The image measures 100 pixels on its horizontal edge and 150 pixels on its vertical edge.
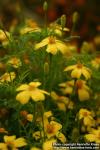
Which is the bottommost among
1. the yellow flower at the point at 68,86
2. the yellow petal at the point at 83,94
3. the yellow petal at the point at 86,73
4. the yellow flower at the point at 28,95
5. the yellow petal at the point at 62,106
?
the yellow petal at the point at 62,106

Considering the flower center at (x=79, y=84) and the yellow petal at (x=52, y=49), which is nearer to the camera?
the yellow petal at (x=52, y=49)

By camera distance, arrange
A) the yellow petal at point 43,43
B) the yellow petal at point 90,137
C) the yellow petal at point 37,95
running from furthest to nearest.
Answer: the yellow petal at point 43,43 < the yellow petal at point 90,137 < the yellow petal at point 37,95

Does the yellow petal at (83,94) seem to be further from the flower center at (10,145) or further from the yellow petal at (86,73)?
the flower center at (10,145)

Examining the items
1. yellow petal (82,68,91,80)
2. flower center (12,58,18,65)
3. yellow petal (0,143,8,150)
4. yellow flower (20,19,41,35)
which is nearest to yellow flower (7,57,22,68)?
flower center (12,58,18,65)

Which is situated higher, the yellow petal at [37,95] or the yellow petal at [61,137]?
the yellow petal at [37,95]

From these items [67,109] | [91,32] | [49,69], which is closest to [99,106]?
[67,109]

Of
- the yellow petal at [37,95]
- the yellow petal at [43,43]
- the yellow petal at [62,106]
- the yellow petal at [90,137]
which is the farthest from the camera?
the yellow petal at [62,106]

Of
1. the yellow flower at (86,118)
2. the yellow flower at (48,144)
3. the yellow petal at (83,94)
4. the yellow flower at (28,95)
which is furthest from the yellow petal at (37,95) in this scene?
the yellow petal at (83,94)

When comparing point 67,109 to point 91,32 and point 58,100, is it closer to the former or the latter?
point 58,100
